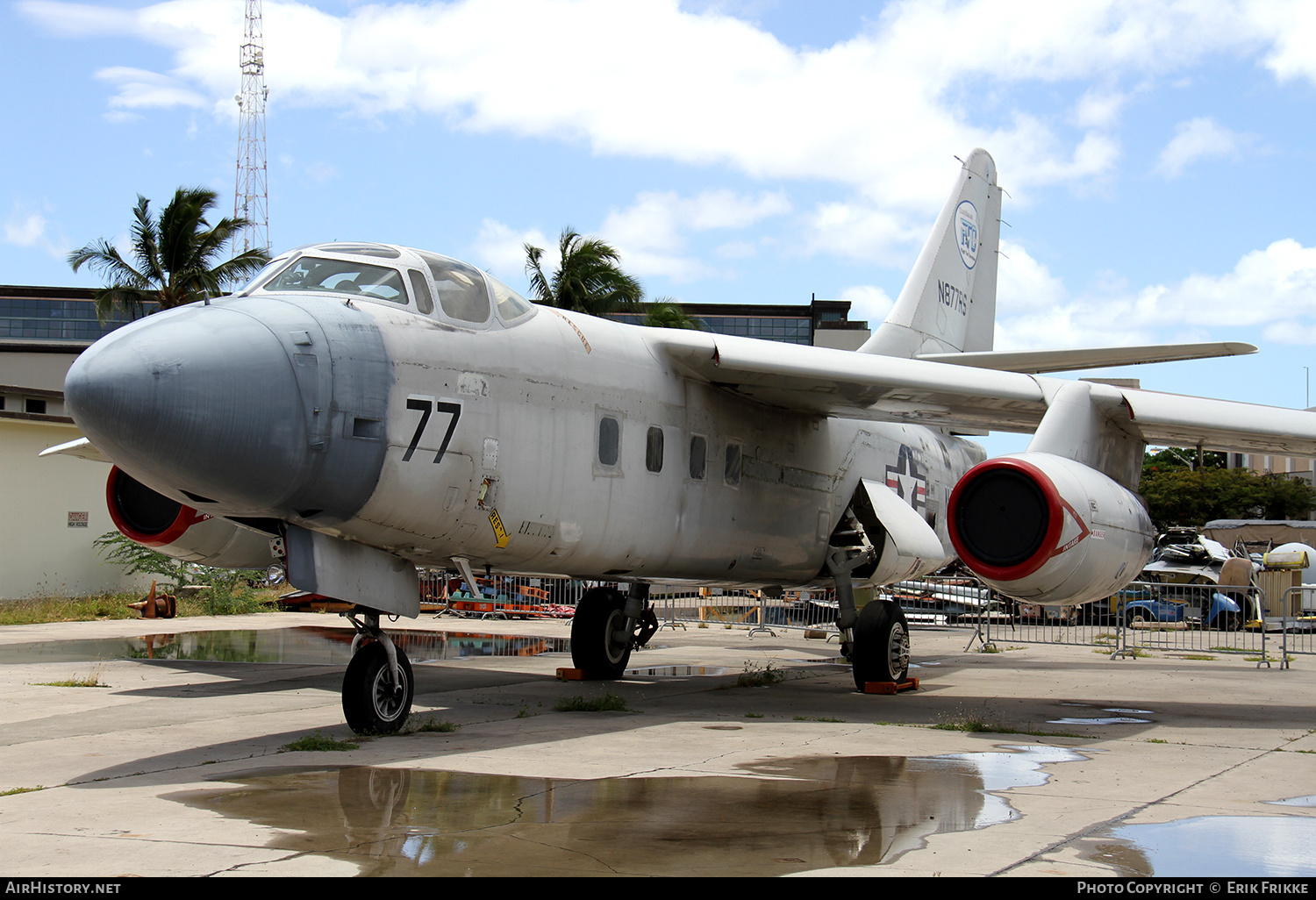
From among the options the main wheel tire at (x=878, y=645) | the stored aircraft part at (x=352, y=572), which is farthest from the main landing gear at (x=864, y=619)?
the stored aircraft part at (x=352, y=572)

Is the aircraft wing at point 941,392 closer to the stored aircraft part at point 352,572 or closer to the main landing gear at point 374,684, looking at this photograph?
the stored aircraft part at point 352,572

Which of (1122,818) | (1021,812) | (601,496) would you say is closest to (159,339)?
(601,496)

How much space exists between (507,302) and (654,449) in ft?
6.31

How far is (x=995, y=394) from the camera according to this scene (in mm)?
10250

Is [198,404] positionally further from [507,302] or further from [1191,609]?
[1191,609]

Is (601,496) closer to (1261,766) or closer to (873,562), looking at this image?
(873,562)

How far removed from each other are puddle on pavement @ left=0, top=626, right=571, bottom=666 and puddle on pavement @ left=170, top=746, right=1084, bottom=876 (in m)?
8.16

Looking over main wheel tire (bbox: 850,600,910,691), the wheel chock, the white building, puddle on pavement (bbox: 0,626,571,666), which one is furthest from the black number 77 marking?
the white building

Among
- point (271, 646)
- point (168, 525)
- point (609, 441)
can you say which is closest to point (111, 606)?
point (271, 646)

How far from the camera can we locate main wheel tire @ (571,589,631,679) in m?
12.2

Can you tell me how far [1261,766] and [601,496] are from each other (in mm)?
4993

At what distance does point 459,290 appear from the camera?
8.13m

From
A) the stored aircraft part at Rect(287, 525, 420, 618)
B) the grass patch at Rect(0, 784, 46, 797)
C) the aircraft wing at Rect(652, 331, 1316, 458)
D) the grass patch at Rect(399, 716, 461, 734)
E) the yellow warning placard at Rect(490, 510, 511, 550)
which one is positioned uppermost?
the aircraft wing at Rect(652, 331, 1316, 458)

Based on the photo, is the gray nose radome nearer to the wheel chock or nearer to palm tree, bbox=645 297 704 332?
the wheel chock
